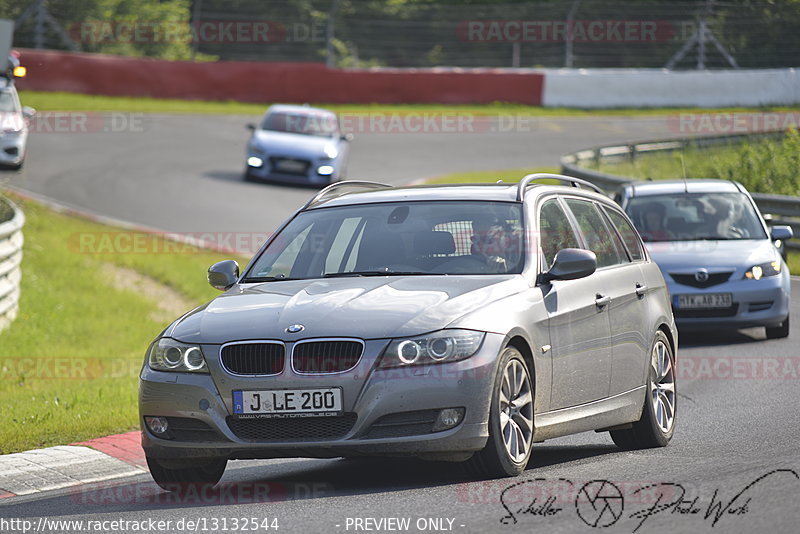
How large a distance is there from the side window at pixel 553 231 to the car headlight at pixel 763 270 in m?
6.85

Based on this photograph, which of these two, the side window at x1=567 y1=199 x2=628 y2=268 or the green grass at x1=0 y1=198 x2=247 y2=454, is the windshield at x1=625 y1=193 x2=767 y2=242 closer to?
the green grass at x1=0 y1=198 x2=247 y2=454

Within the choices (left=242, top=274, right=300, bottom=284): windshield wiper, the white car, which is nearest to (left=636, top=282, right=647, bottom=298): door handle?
(left=242, top=274, right=300, bottom=284): windshield wiper

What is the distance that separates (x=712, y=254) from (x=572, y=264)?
783 cm

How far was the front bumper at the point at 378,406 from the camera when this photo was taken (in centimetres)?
704

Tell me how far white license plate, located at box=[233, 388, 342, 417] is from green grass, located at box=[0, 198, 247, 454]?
3.35m

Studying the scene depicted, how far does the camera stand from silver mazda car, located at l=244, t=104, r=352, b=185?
1193 inches

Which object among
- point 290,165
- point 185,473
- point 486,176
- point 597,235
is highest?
point 597,235

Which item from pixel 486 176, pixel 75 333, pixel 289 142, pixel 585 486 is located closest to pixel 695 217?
pixel 75 333

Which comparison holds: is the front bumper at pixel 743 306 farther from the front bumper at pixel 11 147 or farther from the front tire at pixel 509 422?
the front bumper at pixel 11 147

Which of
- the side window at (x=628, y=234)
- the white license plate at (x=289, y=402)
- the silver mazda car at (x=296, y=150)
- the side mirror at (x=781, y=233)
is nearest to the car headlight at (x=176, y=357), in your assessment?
the white license plate at (x=289, y=402)

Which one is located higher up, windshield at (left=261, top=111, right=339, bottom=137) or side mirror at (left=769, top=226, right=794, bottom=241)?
side mirror at (left=769, top=226, right=794, bottom=241)

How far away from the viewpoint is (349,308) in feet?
24.0

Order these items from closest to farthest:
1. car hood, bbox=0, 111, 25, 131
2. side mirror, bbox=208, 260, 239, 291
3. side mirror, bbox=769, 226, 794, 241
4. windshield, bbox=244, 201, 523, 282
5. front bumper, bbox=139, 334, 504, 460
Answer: front bumper, bbox=139, 334, 504, 460, windshield, bbox=244, 201, 523, 282, side mirror, bbox=208, 260, 239, 291, side mirror, bbox=769, 226, 794, 241, car hood, bbox=0, 111, 25, 131

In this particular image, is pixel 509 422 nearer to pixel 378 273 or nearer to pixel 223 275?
pixel 378 273
